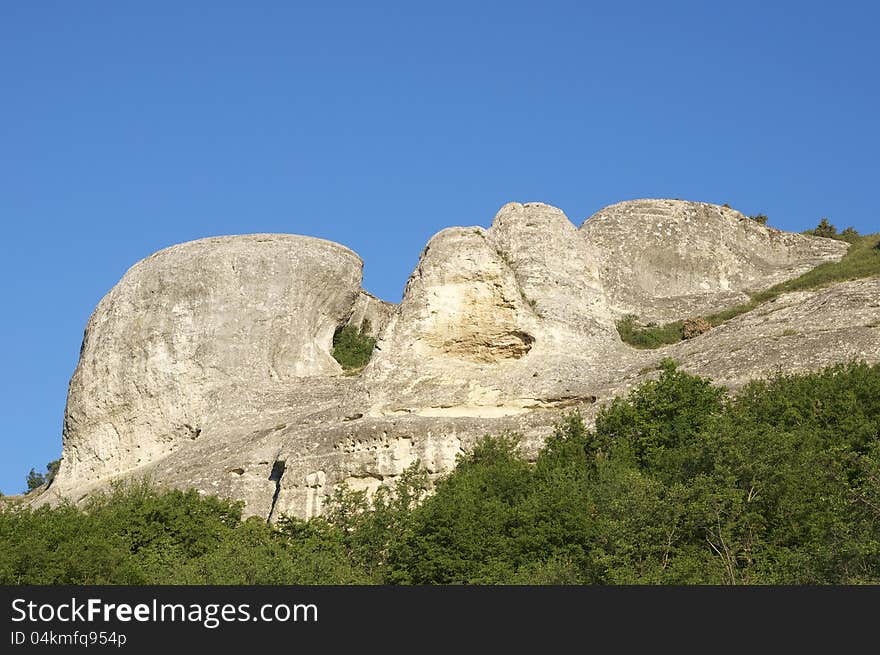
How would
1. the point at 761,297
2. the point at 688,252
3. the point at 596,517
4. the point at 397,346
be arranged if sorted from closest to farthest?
the point at 596,517 → the point at 397,346 → the point at 761,297 → the point at 688,252

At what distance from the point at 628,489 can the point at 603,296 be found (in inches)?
690

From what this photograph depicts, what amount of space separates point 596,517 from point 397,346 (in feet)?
44.0

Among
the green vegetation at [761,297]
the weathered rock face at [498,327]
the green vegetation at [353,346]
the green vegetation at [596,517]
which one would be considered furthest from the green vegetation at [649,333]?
the green vegetation at [596,517]

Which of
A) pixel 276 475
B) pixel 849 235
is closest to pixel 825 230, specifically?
pixel 849 235

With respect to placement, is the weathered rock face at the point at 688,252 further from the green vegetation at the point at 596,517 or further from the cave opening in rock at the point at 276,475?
the cave opening in rock at the point at 276,475

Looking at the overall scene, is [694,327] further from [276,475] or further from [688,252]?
[276,475]

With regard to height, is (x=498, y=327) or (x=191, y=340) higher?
(x=191, y=340)

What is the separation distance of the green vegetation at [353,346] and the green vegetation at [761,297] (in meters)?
9.30

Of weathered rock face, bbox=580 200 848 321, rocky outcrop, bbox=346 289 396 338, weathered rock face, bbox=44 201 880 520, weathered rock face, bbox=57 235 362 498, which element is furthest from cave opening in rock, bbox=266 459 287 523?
weathered rock face, bbox=580 200 848 321

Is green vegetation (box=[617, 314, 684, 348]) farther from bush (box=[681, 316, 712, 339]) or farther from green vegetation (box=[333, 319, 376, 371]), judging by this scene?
green vegetation (box=[333, 319, 376, 371])

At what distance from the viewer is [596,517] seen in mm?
40188

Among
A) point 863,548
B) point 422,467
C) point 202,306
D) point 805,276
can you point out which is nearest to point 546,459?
point 422,467

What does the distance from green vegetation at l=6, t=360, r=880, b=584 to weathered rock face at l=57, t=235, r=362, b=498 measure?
10221 millimetres

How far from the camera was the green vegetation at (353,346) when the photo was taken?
63.2 meters
